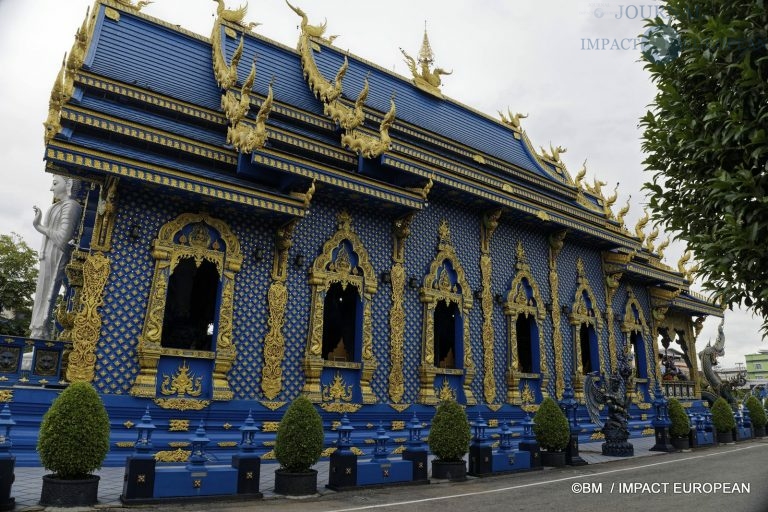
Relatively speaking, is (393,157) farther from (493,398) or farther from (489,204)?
(493,398)

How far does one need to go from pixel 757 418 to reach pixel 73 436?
2273 cm

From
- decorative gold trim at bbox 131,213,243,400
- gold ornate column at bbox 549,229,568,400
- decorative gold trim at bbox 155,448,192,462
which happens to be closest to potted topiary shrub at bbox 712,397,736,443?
gold ornate column at bbox 549,229,568,400

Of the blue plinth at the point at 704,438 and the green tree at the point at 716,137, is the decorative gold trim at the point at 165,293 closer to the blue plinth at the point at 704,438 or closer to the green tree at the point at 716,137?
the green tree at the point at 716,137

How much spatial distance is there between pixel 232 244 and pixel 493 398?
25.1 ft

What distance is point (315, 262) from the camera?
1138cm

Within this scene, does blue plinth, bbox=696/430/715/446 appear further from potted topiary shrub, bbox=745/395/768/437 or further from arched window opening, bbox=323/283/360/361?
arched window opening, bbox=323/283/360/361

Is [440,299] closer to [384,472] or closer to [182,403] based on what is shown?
[384,472]

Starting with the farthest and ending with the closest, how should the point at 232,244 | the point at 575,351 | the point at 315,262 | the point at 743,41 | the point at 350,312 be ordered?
the point at 575,351 < the point at 350,312 < the point at 315,262 < the point at 232,244 < the point at 743,41

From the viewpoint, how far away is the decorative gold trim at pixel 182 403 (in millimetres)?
8984

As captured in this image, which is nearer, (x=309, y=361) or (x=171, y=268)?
(x=171, y=268)

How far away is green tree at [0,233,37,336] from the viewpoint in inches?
1041

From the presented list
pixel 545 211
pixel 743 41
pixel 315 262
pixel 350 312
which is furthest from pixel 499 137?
pixel 743 41

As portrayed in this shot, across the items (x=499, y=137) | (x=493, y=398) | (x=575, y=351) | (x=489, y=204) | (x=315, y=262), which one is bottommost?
(x=493, y=398)

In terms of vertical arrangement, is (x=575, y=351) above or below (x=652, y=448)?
above
